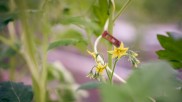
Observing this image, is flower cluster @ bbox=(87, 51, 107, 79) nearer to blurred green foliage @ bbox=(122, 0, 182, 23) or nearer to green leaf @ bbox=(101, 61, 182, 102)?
green leaf @ bbox=(101, 61, 182, 102)

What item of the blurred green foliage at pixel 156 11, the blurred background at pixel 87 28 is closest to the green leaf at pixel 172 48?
the blurred background at pixel 87 28

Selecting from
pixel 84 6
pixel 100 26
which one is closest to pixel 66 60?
pixel 84 6

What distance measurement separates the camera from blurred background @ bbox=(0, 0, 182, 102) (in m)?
0.59

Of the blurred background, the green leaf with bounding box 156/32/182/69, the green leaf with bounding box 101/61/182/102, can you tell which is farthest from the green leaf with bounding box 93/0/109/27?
the green leaf with bounding box 101/61/182/102

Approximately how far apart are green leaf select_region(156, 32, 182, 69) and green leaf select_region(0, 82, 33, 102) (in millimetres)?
202

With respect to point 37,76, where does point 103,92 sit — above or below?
below

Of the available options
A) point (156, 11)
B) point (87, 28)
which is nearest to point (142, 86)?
point (87, 28)

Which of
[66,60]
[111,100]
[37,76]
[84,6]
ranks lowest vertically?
[111,100]

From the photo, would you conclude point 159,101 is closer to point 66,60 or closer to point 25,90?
point 25,90

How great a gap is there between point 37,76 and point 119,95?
0.33m

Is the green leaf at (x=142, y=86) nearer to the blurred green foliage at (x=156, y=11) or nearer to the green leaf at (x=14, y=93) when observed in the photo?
the green leaf at (x=14, y=93)

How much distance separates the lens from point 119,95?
24cm

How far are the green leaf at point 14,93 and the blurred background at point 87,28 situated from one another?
0.10m

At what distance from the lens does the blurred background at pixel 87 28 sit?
59cm
